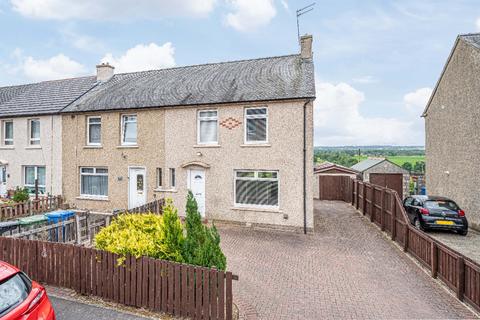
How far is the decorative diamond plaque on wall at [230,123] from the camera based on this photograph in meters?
14.2

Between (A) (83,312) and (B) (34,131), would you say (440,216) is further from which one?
(B) (34,131)

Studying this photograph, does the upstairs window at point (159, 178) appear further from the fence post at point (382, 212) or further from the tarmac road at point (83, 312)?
the fence post at point (382, 212)

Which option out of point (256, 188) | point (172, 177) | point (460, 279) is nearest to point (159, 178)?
point (172, 177)

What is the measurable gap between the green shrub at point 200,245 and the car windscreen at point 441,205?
11512 millimetres

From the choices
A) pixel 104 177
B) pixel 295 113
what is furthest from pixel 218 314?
pixel 104 177

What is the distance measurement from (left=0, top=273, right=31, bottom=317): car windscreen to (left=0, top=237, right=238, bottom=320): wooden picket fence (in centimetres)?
196

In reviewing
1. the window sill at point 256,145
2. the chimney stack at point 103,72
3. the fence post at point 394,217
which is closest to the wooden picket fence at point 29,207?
the chimney stack at point 103,72

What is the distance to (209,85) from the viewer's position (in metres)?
16.1

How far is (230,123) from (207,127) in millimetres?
1296

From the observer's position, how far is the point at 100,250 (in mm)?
6504

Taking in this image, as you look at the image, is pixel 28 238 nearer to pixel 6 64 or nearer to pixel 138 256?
pixel 138 256

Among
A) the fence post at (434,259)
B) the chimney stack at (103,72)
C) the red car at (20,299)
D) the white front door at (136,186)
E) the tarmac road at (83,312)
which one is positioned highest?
the chimney stack at (103,72)

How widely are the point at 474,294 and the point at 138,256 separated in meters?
7.42

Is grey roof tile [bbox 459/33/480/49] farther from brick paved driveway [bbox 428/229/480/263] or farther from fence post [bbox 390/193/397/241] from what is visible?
fence post [bbox 390/193/397/241]
